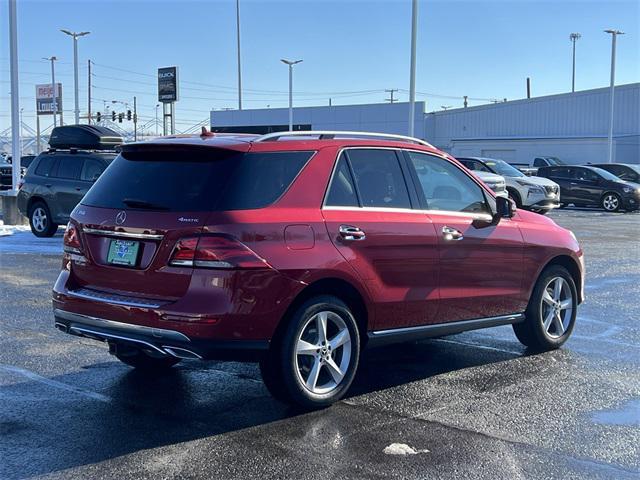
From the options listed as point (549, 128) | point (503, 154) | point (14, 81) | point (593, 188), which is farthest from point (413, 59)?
point (549, 128)

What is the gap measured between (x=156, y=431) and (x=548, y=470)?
231cm

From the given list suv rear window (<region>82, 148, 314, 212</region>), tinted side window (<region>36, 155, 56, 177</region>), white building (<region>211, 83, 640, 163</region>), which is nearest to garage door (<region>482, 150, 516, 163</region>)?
white building (<region>211, 83, 640, 163</region>)

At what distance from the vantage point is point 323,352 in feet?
16.7

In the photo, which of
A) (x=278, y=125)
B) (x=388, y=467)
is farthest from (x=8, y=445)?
(x=278, y=125)

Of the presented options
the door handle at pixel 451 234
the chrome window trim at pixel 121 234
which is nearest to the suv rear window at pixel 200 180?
the chrome window trim at pixel 121 234

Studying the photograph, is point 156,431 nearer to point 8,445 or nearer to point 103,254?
point 8,445

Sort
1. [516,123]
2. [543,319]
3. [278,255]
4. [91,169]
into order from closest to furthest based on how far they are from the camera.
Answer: [278,255]
[543,319]
[91,169]
[516,123]

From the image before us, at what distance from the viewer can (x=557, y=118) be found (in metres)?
53.8

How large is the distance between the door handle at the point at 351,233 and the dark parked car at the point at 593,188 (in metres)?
23.8

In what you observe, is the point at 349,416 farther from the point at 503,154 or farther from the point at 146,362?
the point at 503,154

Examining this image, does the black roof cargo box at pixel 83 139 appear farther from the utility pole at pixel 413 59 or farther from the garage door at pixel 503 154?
the garage door at pixel 503 154

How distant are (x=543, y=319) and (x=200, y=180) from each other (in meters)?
3.60

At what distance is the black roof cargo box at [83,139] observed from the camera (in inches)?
631

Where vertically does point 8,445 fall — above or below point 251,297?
below
